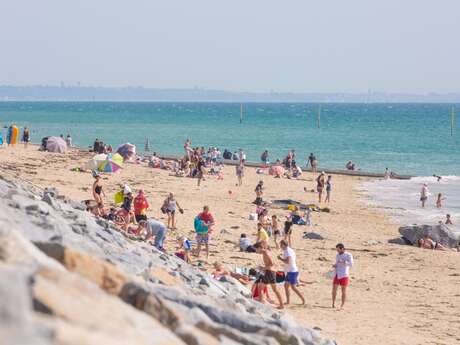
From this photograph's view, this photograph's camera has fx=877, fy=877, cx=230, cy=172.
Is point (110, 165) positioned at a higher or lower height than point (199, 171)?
higher

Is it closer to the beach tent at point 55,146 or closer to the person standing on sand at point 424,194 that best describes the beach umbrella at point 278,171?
the person standing on sand at point 424,194

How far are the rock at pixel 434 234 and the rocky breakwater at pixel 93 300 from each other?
12.0m

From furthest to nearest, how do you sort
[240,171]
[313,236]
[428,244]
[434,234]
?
[240,171], [434,234], [313,236], [428,244]

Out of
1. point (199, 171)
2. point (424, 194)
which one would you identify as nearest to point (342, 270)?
point (424, 194)

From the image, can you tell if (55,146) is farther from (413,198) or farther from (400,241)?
(400,241)

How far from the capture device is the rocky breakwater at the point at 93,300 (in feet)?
14.8

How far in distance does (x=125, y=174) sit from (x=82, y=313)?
28608mm

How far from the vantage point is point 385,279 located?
1712cm

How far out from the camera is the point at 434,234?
71.0 feet

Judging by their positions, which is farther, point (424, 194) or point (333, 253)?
point (424, 194)

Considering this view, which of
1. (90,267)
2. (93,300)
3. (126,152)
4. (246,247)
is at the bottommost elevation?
(126,152)

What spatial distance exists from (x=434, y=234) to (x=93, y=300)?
1739cm

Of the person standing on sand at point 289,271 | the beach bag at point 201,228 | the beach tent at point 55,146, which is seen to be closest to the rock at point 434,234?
the beach bag at point 201,228

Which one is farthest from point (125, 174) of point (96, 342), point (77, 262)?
point (96, 342)
